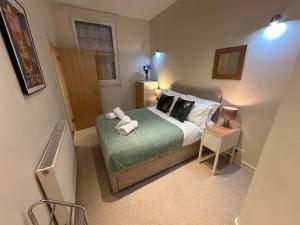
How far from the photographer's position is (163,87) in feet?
12.3

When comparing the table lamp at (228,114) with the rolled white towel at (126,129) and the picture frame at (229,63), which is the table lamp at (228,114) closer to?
the picture frame at (229,63)

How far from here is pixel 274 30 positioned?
1.52 m

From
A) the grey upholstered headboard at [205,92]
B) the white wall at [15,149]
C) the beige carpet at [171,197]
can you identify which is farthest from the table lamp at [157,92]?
the white wall at [15,149]

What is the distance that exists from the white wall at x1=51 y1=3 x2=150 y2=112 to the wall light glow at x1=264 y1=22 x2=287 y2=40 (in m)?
3.15

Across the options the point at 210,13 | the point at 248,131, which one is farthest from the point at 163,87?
the point at 248,131

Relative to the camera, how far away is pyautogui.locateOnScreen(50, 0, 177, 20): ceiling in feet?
9.27

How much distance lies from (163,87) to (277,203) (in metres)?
3.26

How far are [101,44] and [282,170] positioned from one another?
417 cm

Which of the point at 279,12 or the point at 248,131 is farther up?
the point at 279,12

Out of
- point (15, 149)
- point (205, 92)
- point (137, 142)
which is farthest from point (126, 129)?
point (205, 92)

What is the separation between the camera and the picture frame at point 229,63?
188 centimetres

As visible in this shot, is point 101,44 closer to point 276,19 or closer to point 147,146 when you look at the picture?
point 147,146

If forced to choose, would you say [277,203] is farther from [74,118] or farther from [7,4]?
[74,118]

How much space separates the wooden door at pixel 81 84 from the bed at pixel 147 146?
1.36 metres
